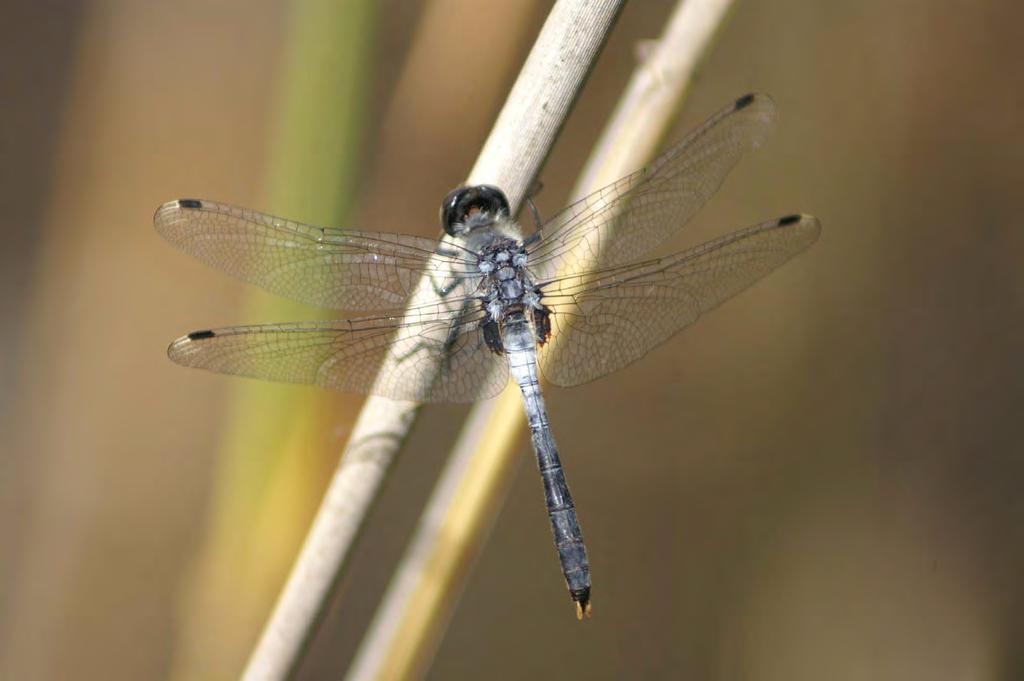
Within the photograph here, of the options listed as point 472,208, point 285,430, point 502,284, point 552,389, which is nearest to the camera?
point 472,208

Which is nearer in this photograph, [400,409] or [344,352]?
[400,409]

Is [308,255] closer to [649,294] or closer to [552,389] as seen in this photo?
[649,294]

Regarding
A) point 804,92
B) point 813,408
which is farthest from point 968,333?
point 804,92

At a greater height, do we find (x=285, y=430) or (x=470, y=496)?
(x=285, y=430)

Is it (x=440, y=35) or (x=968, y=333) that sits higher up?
(x=440, y=35)

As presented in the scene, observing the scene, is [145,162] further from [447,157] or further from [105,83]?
[447,157]

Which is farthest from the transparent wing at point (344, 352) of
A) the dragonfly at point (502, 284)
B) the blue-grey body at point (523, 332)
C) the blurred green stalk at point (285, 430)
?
the blurred green stalk at point (285, 430)

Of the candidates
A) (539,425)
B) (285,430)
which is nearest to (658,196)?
(539,425)

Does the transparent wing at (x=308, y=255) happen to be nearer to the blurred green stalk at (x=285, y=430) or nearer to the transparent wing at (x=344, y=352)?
the transparent wing at (x=344, y=352)
